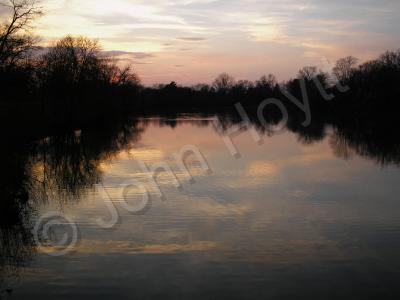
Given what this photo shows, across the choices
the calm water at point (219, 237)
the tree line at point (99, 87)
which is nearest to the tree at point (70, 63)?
the tree line at point (99, 87)

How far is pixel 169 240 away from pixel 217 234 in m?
1.23

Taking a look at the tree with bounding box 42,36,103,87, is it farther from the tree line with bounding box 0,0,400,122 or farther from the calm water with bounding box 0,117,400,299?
the calm water with bounding box 0,117,400,299

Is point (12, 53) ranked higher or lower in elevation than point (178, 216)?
higher

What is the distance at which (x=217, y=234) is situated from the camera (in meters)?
11.7

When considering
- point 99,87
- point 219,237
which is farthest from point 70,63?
point 219,237

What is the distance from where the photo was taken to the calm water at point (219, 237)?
8.46m

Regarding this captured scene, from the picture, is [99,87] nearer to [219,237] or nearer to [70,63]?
[70,63]

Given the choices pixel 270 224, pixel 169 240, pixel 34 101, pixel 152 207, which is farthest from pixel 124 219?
pixel 34 101

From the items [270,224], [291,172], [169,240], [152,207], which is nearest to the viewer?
[169,240]

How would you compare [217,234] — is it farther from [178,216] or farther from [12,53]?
[12,53]

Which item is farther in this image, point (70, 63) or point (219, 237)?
point (70, 63)

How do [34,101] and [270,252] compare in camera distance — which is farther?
[34,101]

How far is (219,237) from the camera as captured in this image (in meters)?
11.4

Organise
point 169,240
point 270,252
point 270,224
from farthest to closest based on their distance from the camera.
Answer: point 270,224 < point 169,240 < point 270,252
